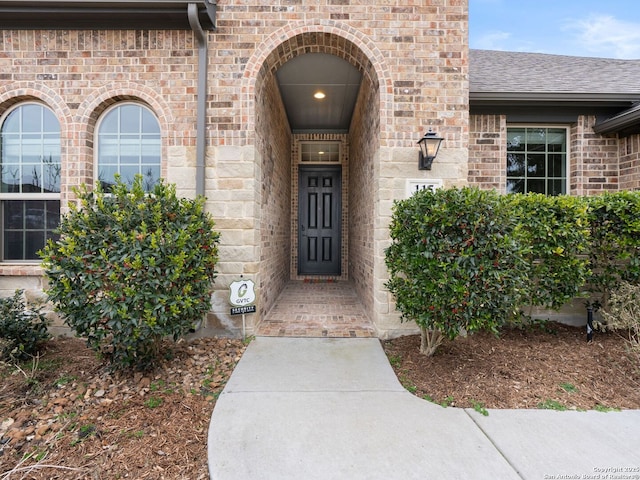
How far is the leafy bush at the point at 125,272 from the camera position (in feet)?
8.27

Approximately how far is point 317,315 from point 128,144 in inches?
127

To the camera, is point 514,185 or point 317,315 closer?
point 317,315

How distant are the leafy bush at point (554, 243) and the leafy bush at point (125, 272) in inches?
133

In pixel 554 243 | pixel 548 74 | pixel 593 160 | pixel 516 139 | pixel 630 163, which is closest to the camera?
pixel 554 243

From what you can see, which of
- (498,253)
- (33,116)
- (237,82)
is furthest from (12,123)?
(498,253)

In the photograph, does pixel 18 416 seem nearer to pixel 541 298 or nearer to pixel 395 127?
pixel 395 127

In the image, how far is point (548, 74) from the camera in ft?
17.4

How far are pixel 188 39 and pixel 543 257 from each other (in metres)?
4.69

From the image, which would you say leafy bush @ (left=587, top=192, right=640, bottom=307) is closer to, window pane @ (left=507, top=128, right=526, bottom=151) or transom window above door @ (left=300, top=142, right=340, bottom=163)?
window pane @ (left=507, top=128, right=526, bottom=151)

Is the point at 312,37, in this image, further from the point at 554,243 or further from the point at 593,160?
the point at 593,160

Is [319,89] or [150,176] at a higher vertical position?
[319,89]

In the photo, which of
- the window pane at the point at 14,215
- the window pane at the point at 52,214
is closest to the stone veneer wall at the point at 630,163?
the window pane at the point at 52,214

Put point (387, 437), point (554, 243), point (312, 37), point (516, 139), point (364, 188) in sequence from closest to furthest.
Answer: point (387, 437), point (554, 243), point (312, 37), point (516, 139), point (364, 188)

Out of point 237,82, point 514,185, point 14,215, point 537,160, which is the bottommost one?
point 14,215
